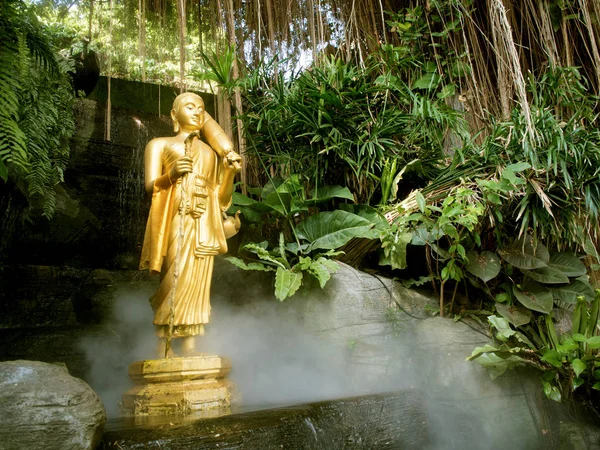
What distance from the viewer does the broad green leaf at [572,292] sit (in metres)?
4.39

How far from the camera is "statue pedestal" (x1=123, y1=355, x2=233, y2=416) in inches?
116

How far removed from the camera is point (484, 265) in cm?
435

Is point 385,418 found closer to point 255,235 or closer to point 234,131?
point 255,235

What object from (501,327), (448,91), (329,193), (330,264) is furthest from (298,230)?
(448,91)

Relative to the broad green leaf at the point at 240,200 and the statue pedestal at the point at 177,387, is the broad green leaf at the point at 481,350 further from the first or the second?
the broad green leaf at the point at 240,200

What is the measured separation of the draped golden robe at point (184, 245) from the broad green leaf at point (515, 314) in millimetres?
2242

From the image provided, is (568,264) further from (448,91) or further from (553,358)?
(448,91)

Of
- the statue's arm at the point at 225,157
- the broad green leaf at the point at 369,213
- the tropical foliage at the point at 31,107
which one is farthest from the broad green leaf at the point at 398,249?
the tropical foliage at the point at 31,107

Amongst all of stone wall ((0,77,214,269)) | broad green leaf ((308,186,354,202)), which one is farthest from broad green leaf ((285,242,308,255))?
stone wall ((0,77,214,269))

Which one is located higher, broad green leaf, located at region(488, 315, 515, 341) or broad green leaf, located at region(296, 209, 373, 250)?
broad green leaf, located at region(296, 209, 373, 250)

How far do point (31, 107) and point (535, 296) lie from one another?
412 cm

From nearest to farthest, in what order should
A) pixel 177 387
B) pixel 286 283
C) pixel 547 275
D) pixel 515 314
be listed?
pixel 177 387, pixel 286 283, pixel 515 314, pixel 547 275

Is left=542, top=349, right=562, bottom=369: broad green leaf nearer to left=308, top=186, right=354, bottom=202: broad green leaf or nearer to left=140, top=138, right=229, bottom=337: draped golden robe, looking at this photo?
left=308, top=186, right=354, bottom=202: broad green leaf

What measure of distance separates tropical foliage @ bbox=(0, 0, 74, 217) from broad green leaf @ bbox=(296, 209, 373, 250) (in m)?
2.03
